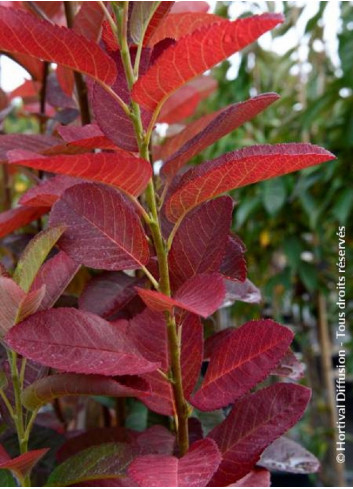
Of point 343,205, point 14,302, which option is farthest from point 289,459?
point 343,205

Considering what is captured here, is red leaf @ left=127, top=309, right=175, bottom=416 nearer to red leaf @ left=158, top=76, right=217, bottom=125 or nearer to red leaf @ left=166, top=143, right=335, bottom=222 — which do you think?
red leaf @ left=166, top=143, right=335, bottom=222

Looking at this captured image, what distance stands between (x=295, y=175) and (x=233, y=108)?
1.71 m

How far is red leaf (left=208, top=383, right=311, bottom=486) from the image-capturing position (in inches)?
18.0

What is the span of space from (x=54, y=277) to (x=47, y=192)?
2.7 inches

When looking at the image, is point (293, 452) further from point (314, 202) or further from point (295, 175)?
point (295, 175)

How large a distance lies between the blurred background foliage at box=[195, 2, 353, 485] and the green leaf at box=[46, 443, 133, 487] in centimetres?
128

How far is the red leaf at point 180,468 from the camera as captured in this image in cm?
38

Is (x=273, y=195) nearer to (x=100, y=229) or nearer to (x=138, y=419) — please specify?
(x=138, y=419)

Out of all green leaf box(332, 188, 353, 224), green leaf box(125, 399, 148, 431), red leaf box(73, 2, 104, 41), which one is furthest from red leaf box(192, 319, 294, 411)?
green leaf box(332, 188, 353, 224)

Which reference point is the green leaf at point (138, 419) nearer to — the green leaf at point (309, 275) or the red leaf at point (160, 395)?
the red leaf at point (160, 395)

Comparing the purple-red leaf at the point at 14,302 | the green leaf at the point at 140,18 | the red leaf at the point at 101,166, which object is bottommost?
the purple-red leaf at the point at 14,302

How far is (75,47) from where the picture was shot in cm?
41

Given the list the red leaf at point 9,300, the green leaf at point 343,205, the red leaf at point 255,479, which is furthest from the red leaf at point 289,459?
the green leaf at point 343,205

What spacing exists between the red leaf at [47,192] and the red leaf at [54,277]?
5 cm
